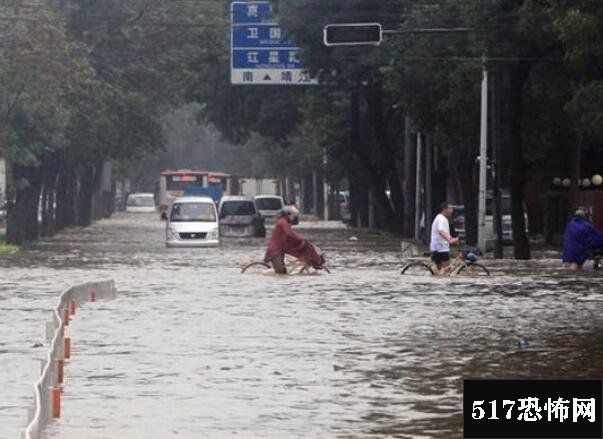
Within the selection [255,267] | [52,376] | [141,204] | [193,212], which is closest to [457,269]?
[255,267]

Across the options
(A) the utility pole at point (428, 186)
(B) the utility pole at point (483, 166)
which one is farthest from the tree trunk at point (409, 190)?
(B) the utility pole at point (483, 166)

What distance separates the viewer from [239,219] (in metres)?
80.3

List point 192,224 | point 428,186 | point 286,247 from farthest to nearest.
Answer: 1. point 428,186
2. point 192,224
3. point 286,247

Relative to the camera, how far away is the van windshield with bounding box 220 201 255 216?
80688 mm

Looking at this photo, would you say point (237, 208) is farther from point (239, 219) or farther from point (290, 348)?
point (290, 348)

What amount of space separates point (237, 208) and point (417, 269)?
35.3 metres

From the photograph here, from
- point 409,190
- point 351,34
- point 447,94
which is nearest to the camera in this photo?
point 351,34

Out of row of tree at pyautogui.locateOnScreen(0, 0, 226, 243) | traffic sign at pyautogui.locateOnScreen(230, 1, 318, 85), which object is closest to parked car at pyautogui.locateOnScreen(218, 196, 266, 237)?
row of tree at pyautogui.locateOnScreen(0, 0, 226, 243)

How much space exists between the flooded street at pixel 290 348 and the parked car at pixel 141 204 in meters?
108

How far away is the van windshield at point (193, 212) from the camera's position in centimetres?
6494

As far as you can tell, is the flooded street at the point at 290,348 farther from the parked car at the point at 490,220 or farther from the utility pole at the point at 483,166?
the parked car at the point at 490,220

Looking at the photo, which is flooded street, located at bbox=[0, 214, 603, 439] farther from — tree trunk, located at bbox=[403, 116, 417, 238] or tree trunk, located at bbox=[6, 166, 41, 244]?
tree trunk, located at bbox=[403, 116, 417, 238]

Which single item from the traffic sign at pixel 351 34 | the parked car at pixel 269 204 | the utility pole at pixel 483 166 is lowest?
the parked car at pixel 269 204

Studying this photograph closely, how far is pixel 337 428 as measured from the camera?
16781mm
